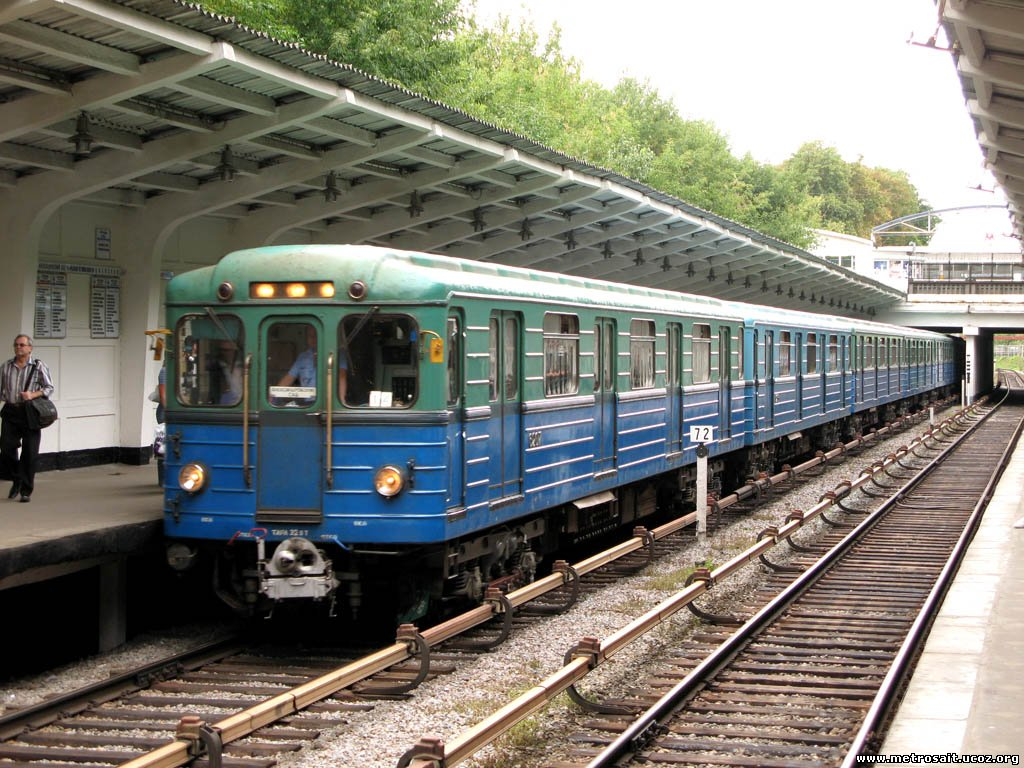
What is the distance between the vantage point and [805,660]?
9.20 m

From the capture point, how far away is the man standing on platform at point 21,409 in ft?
34.4

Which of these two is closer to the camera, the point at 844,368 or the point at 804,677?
the point at 804,677

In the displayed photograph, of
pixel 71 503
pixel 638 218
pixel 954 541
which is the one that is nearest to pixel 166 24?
pixel 71 503

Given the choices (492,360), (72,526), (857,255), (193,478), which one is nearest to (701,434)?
(492,360)

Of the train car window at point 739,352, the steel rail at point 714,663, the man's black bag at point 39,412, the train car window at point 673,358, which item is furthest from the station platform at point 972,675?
the man's black bag at point 39,412

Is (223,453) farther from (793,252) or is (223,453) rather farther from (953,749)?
(793,252)

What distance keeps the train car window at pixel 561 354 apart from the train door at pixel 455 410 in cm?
178

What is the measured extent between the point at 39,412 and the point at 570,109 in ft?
170

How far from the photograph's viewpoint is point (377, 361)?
29.0 ft

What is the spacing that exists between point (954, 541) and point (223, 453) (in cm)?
931

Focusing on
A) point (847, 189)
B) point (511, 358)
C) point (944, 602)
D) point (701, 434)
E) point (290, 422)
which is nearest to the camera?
point (290, 422)

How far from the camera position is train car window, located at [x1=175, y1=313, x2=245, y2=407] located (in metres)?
9.08

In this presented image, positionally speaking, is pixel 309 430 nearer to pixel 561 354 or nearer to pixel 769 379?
pixel 561 354

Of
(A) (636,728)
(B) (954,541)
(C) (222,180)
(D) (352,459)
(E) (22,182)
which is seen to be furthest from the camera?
(B) (954,541)
